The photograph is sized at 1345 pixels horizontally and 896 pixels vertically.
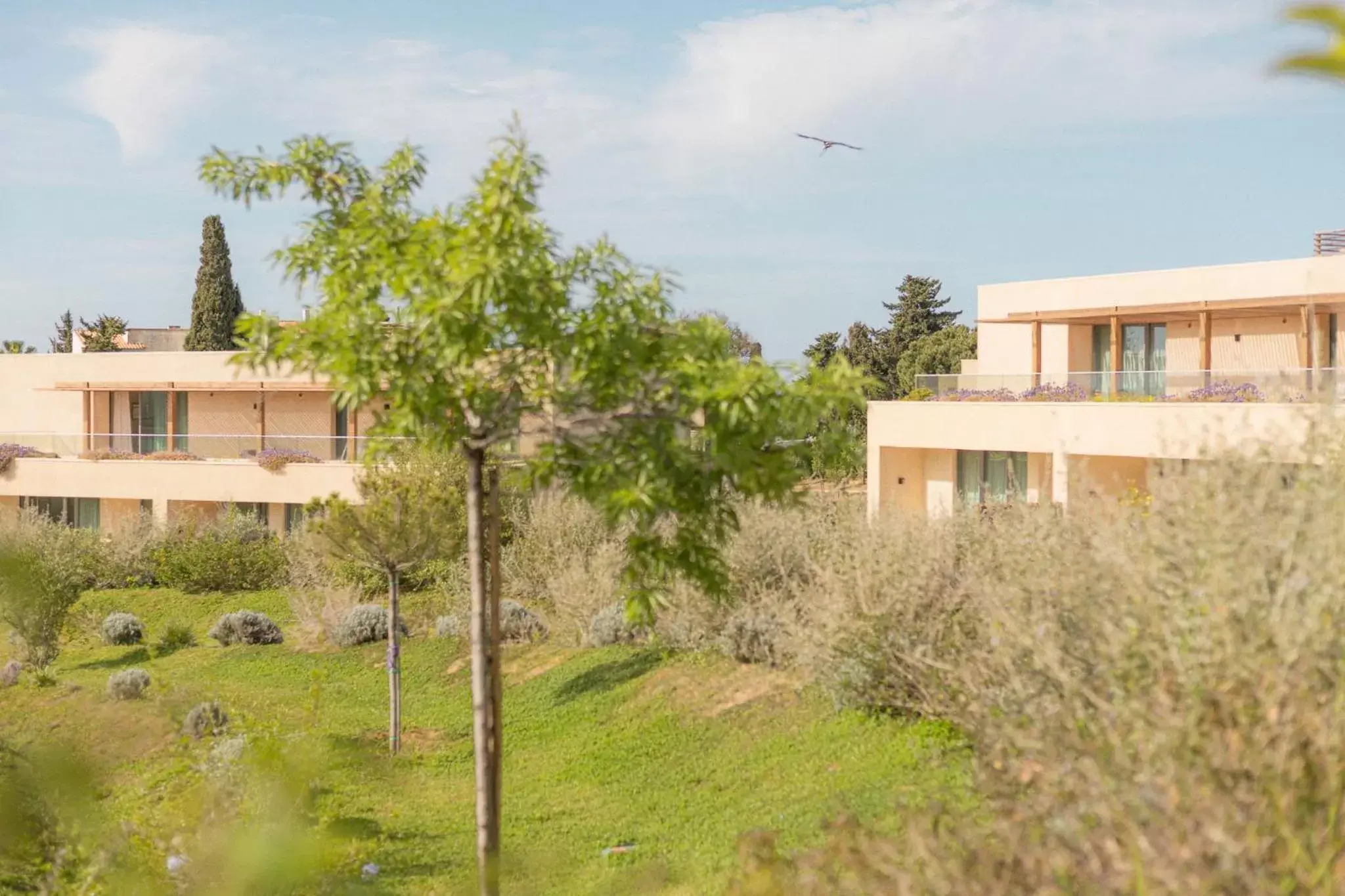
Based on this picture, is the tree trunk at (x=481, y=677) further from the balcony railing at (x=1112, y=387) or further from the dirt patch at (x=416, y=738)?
the balcony railing at (x=1112, y=387)

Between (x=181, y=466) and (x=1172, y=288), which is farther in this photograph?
(x=181, y=466)

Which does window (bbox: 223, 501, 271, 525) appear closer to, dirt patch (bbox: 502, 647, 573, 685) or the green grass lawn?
the green grass lawn

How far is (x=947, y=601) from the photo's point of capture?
37.8 feet

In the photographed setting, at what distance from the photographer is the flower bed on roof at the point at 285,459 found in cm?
3011

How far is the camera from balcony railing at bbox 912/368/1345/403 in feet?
67.1

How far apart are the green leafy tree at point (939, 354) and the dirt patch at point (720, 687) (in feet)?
119

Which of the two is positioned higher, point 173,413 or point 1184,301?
point 1184,301

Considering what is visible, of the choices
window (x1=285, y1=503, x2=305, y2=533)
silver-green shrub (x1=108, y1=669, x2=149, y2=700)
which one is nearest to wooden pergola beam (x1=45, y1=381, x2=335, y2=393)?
window (x1=285, y1=503, x2=305, y2=533)

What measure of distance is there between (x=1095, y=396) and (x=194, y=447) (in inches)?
851

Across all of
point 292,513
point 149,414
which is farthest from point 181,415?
point 292,513

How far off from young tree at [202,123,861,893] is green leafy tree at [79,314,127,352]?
45249 mm

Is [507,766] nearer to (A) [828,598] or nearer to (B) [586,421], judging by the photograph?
(A) [828,598]

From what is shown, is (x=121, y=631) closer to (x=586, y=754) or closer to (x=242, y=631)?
(x=242, y=631)

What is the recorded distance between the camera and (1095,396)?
76.3ft
